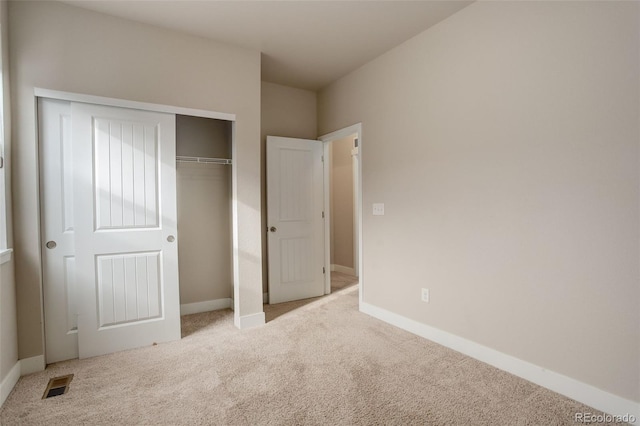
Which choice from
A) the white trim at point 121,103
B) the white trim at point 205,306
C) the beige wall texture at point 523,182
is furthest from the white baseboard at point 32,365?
the beige wall texture at point 523,182

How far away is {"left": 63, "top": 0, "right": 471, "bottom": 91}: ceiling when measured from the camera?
8.31 ft

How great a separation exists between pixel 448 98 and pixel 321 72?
1684 millimetres

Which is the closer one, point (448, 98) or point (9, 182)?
point (9, 182)

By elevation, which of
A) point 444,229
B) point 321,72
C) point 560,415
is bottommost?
point 560,415

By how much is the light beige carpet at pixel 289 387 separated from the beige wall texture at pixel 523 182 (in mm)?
370

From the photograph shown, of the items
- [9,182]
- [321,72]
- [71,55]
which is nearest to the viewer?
[9,182]

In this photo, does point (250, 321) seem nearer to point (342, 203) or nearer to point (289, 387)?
point (289, 387)

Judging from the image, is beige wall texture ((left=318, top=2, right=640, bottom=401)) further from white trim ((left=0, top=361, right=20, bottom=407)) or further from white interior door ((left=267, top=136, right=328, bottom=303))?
white trim ((left=0, top=361, right=20, bottom=407))

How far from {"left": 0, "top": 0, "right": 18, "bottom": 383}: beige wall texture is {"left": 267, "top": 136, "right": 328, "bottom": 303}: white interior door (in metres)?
2.30

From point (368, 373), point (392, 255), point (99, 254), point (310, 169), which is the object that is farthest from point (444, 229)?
point (99, 254)

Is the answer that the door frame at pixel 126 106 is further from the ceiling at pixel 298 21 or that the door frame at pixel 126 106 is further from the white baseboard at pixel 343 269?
the white baseboard at pixel 343 269

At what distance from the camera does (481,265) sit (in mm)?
2533

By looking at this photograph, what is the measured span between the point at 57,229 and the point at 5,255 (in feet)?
1.38

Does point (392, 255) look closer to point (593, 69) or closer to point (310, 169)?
point (310, 169)
